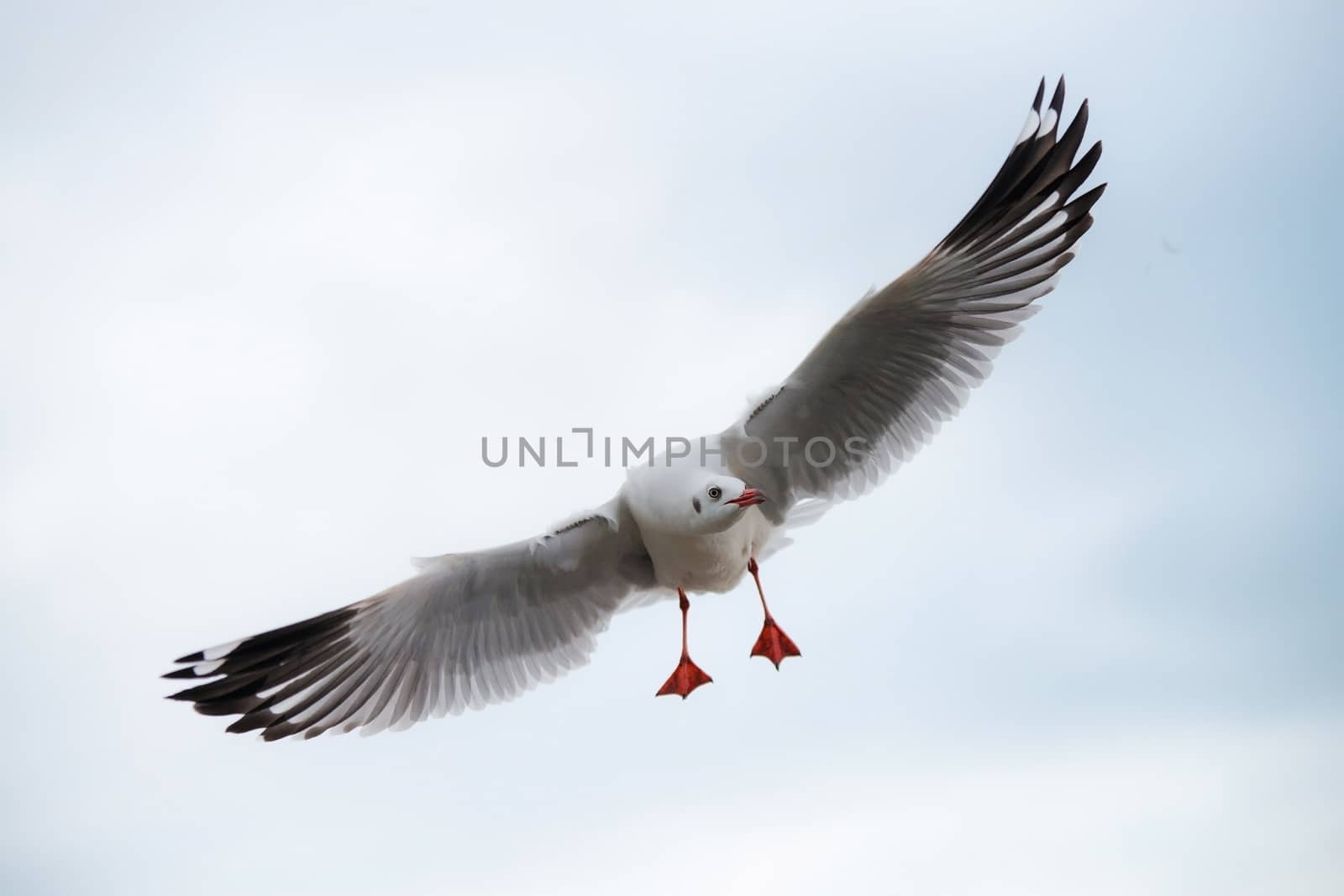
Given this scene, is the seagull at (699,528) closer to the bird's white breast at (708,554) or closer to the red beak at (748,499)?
the bird's white breast at (708,554)

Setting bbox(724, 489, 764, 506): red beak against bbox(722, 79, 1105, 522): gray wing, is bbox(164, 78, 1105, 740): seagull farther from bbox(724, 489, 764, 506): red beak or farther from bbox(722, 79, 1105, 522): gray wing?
bbox(724, 489, 764, 506): red beak

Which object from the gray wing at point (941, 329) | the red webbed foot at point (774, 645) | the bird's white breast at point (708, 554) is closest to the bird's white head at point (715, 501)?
the bird's white breast at point (708, 554)

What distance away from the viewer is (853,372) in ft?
22.4

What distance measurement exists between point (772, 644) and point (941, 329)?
171 cm

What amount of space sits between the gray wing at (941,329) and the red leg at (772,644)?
71 cm

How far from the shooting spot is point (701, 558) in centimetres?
678

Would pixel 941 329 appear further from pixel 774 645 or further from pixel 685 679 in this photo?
pixel 685 679

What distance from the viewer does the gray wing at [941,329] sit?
6738mm

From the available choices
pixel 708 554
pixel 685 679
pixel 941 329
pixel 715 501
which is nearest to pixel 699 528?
pixel 715 501

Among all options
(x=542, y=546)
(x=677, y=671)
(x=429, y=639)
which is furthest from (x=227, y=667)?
(x=677, y=671)

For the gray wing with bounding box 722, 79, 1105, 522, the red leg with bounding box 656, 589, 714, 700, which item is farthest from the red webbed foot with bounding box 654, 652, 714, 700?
the gray wing with bounding box 722, 79, 1105, 522

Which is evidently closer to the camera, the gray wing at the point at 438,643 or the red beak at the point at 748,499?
the red beak at the point at 748,499

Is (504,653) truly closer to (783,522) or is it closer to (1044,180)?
(783,522)

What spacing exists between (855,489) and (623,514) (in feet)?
3.89
